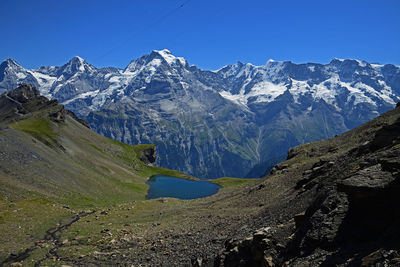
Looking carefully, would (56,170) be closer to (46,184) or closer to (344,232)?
(46,184)

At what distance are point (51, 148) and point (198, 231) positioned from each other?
287 feet

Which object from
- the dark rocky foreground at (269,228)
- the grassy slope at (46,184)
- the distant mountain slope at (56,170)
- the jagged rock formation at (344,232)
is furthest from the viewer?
the distant mountain slope at (56,170)

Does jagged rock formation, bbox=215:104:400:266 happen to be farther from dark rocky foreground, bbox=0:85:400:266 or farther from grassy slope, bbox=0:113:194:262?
grassy slope, bbox=0:113:194:262

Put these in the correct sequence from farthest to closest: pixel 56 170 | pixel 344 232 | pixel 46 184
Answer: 1. pixel 56 170
2. pixel 46 184
3. pixel 344 232

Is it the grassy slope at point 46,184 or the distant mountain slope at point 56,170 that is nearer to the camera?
the grassy slope at point 46,184

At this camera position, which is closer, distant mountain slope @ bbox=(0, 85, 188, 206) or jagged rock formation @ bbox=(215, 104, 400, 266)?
jagged rock formation @ bbox=(215, 104, 400, 266)

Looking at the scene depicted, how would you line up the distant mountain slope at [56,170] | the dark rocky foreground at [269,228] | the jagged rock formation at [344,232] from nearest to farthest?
the jagged rock formation at [344,232] → the dark rocky foreground at [269,228] → the distant mountain slope at [56,170]

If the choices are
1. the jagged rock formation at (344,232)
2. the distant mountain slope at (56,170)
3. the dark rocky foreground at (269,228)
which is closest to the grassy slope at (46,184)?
the distant mountain slope at (56,170)

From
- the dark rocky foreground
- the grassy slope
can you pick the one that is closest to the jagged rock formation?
the dark rocky foreground

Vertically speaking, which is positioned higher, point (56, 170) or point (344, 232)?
point (344, 232)

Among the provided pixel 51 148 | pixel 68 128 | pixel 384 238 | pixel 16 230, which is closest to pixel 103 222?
pixel 16 230

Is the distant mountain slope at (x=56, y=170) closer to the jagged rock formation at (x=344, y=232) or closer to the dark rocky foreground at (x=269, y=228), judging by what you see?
the dark rocky foreground at (x=269, y=228)

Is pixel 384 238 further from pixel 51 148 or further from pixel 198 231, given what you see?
pixel 51 148

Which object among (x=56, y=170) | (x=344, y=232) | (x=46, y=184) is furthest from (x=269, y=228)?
(x=56, y=170)
